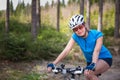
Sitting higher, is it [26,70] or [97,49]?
[97,49]

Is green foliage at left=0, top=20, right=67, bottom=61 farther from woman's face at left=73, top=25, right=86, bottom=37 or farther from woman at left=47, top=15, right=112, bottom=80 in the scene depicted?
woman's face at left=73, top=25, right=86, bottom=37

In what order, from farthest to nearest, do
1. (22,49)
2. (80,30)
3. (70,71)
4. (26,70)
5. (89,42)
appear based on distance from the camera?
(22,49) < (26,70) < (89,42) < (80,30) < (70,71)

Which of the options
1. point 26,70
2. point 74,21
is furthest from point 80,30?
point 26,70

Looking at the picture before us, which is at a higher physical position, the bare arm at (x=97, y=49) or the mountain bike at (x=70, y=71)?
the bare arm at (x=97, y=49)

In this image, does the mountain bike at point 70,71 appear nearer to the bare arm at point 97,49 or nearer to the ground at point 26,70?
the bare arm at point 97,49

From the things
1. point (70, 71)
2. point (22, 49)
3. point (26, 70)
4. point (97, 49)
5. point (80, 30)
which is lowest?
point (26, 70)

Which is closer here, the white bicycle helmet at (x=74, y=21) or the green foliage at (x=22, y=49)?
the white bicycle helmet at (x=74, y=21)

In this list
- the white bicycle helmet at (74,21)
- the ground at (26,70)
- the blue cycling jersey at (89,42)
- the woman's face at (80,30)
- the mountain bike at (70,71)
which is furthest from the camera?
the ground at (26,70)

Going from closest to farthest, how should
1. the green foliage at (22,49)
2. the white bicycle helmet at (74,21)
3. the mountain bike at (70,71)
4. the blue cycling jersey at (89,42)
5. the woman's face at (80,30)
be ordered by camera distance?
the mountain bike at (70,71) → the white bicycle helmet at (74,21) → the woman's face at (80,30) → the blue cycling jersey at (89,42) → the green foliage at (22,49)

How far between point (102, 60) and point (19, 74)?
231 inches

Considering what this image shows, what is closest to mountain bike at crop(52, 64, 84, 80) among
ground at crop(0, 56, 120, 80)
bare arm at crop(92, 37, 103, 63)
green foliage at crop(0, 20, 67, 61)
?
bare arm at crop(92, 37, 103, 63)

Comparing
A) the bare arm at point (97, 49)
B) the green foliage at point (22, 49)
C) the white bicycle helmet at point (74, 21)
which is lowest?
the green foliage at point (22, 49)

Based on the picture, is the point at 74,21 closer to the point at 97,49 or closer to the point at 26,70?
the point at 97,49

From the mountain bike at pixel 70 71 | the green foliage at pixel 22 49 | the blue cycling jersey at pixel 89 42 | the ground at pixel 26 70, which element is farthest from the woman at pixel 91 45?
Answer: the green foliage at pixel 22 49
